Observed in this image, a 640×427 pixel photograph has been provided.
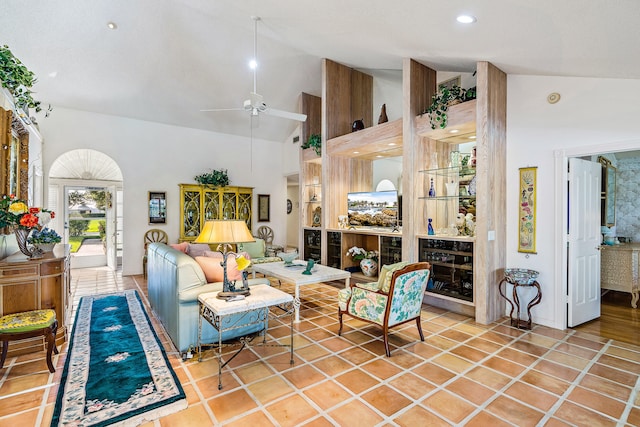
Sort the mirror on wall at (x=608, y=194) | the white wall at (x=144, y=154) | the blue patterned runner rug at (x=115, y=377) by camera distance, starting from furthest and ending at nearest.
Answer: the white wall at (x=144, y=154) → the mirror on wall at (x=608, y=194) → the blue patterned runner rug at (x=115, y=377)

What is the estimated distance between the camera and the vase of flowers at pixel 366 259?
5.78 metres

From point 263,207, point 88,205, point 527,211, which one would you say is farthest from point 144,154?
point 527,211

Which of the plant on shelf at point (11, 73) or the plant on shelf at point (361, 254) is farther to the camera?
the plant on shelf at point (361, 254)

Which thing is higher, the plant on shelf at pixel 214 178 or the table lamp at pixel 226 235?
the plant on shelf at pixel 214 178

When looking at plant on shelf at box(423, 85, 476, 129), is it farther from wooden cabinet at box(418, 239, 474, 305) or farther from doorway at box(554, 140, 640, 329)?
wooden cabinet at box(418, 239, 474, 305)

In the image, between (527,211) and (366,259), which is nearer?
(527,211)

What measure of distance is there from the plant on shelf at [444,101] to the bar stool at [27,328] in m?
4.78

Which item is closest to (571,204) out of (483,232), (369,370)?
(483,232)

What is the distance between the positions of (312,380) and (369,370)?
0.52 meters

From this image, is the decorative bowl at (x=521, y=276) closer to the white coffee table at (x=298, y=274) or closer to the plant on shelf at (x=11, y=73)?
the white coffee table at (x=298, y=274)

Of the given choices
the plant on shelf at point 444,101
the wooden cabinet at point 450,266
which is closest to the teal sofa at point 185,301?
the wooden cabinet at point 450,266

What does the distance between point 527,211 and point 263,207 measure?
6111 millimetres

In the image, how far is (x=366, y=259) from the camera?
5891 millimetres

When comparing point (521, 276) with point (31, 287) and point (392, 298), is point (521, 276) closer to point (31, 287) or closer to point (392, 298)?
point (392, 298)
